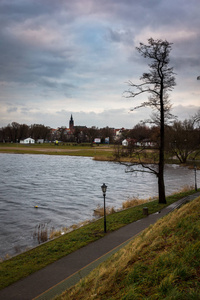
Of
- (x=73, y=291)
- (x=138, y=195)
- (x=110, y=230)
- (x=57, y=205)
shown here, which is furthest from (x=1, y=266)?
(x=138, y=195)

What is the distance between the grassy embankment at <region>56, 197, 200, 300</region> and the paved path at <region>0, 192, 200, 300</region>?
4.45ft

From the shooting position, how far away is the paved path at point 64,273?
8971 millimetres

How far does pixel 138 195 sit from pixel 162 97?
12928 mm

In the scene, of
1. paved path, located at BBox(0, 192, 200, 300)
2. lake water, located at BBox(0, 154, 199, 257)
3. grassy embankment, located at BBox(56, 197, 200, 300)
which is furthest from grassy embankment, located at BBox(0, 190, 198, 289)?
grassy embankment, located at BBox(56, 197, 200, 300)

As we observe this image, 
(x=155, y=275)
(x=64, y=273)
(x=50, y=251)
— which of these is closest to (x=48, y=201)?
(x=50, y=251)

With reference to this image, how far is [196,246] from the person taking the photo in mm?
7344

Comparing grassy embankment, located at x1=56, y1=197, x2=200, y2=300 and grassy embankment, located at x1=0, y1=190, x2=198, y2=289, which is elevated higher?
grassy embankment, located at x1=56, y1=197, x2=200, y2=300

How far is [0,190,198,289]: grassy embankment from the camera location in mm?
10812

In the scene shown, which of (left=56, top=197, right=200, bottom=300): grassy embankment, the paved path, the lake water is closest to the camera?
(left=56, top=197, right=200, bottom=300): grassy embankment

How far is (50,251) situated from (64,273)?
2828 millimetres

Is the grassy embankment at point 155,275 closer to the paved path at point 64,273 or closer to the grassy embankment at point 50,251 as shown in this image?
the paved path at point 64,273

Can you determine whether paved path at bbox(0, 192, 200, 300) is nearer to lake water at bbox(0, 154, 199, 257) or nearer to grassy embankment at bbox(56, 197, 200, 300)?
grassy embankment at bbox(56, 197, 200, 300)

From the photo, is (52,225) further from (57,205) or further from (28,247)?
(57,205)

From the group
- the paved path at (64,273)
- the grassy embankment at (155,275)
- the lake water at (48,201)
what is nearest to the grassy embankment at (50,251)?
the paved path at (64,273)
